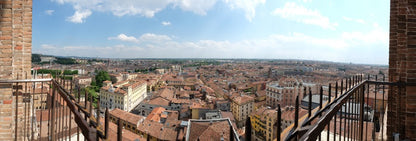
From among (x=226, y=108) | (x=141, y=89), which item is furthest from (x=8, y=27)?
(x=141, y=89)

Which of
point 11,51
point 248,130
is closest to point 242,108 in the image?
point 11,51

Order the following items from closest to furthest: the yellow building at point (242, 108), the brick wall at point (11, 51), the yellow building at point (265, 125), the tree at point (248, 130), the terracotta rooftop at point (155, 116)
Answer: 1. the tree at point (248, 130)
2. the brick wall at point (11, 51)
3. the yellow building at point (265, 125)
4. the terracotta rooftop at point (155, 116)
5. the yellow building at point (242, 108)

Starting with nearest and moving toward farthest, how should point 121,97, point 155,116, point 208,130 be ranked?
1. point 208,130
2. point 155,116
3. point 121,97

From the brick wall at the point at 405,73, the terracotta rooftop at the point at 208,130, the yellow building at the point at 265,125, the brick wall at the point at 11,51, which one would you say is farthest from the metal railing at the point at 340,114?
the yellow building at the point at 265,125

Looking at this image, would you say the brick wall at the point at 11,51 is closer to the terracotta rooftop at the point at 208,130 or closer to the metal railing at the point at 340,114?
the metal railing at the point at 340,114

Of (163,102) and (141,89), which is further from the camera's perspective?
(141,89)

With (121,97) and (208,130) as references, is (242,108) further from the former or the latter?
(121,97)

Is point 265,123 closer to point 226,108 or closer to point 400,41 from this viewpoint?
point 226,108
